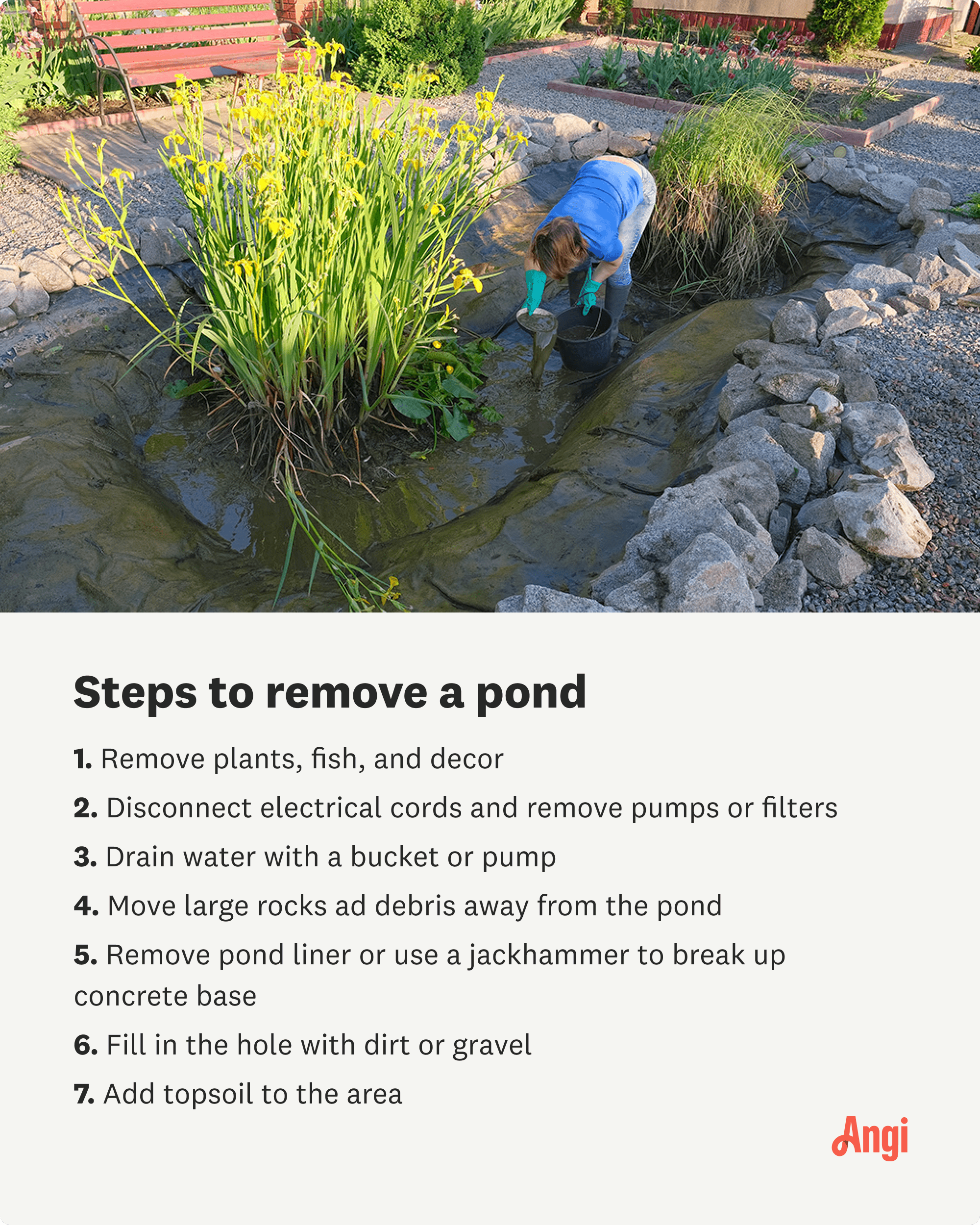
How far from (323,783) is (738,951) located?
0.61 metres

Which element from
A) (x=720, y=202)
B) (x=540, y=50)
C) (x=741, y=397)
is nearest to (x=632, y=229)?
(x=720, y=202)

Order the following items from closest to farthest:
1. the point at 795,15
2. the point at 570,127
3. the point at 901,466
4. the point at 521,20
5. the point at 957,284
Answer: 1. the point at 901,466
2. the point at 957,284
3. the point at 570,127
4. the point at 521,20
5. the point at 795,15

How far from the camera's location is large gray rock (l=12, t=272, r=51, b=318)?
3.84 m

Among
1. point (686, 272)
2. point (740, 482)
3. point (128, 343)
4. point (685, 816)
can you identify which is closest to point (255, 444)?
point (128, 343)

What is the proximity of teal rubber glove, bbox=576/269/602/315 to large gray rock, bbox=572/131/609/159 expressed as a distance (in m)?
2.45

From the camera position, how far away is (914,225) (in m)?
5.33

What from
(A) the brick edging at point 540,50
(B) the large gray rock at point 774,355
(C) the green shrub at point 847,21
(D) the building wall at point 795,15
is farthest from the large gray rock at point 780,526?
(D) the building wall at point 795,15

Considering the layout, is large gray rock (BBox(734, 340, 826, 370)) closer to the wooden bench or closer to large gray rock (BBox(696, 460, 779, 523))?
large gray rock (BBox(696, 460, 779, 523))

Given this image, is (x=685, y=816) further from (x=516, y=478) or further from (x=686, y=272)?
(x=686, y=272)

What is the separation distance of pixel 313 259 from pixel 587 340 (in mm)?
1770

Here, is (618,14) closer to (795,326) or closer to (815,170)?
(815,170)

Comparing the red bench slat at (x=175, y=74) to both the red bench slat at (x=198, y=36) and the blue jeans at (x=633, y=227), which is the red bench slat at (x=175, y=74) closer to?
the red bench slat at (x=198, y=36)

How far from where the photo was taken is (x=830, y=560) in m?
2.40

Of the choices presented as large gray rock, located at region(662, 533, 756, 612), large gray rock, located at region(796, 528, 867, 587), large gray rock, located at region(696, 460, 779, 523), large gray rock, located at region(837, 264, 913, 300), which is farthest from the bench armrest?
large gray rock, located at region(662, 533, 756, 612)
